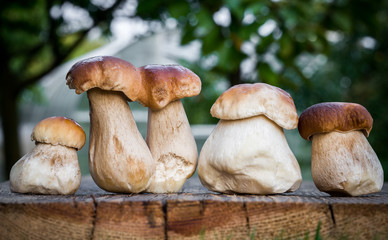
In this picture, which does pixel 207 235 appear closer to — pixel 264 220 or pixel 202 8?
pixel 264 220

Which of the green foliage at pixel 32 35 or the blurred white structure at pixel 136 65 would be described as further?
the blurred white structure at pixel 136 65

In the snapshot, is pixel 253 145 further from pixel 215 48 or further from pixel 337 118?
pixel 215 48

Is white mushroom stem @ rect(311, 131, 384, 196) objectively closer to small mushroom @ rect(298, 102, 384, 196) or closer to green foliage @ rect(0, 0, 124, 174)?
small mushroom @ rect(298, 102, 384, 196)

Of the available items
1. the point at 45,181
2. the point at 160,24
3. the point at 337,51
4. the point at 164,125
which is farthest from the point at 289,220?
the point at 337,51

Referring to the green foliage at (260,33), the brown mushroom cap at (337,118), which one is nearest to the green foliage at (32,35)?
the green foliage at (260,33)

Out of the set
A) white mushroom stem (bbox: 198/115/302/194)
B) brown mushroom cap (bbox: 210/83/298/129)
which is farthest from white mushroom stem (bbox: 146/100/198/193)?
brown mushroom cap (bbox: 210/83/298/129)

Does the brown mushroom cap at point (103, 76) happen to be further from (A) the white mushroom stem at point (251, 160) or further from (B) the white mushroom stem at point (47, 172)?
(A) the white mushroom stem at point (251, 160)
